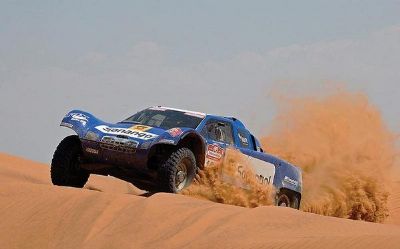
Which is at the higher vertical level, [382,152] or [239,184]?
[382,152]

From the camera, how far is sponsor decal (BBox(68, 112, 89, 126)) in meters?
9.84

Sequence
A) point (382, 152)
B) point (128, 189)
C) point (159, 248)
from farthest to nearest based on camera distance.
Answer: point (128, 189) < point (382, 152) < point (159, 248)

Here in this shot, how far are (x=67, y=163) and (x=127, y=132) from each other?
1.05m

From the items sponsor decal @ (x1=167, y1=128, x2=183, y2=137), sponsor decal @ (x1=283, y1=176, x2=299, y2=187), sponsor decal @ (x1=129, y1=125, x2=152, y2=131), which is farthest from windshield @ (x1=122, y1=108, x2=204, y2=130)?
sponsor decal @ (x1=283, y1=176, x2=299, y2=187)

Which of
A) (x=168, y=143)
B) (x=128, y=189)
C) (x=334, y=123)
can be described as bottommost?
(x=128, y=189)

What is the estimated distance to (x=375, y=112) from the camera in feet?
54.0

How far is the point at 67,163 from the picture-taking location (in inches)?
394

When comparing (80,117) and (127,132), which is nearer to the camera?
(127,132)

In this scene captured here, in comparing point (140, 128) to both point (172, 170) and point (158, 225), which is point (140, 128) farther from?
point (158, 225)

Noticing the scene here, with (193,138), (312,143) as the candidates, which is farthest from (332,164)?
(193,138)

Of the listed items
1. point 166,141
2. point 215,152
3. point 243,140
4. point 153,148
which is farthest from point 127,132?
point 243,140

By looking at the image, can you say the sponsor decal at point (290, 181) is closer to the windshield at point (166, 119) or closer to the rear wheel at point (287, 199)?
the rear wheel at point (287, 199)

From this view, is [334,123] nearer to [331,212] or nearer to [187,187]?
[331,212]

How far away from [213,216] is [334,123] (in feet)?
30.4
